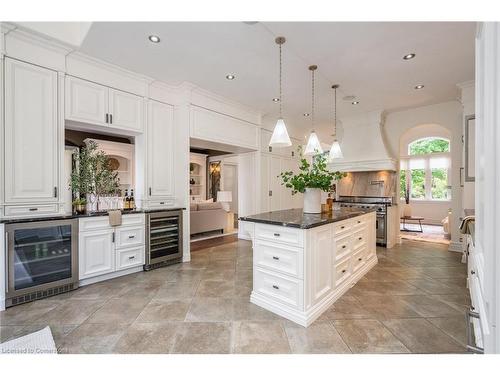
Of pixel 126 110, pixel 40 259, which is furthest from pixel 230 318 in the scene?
pixel 126 110

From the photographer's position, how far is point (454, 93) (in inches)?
172

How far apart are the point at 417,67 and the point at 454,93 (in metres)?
1.65

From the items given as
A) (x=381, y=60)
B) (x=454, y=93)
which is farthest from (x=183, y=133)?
(x=454, y=93)

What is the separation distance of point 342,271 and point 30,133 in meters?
3.94

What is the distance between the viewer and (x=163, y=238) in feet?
12.4

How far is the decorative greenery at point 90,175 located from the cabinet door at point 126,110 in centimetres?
50

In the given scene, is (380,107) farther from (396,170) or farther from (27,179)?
(27,179)

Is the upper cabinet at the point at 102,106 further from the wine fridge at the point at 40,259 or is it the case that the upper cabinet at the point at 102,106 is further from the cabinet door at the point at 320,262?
the cabinet door at the point at 320,262

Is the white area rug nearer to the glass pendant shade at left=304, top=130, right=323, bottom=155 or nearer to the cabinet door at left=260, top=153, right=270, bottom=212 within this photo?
the glass pendant shade at left=304, top=130, right=323, bottom=155

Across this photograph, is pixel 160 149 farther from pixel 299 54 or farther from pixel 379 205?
pixel 379 205

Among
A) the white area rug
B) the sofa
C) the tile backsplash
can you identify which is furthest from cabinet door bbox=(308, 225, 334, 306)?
the sofa

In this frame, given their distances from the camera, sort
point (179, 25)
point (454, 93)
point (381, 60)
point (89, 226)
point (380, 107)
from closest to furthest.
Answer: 1. point (179, 25)
2. point (89, 226)
3. point (381, 60)
4. point (454, 93)
5. point (380, 107)

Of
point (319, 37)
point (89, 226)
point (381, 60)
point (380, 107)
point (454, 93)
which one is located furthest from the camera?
point (380, 107)

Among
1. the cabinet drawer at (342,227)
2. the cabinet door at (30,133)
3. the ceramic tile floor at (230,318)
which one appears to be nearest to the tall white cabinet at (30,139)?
the cabinet door at (30,133)
